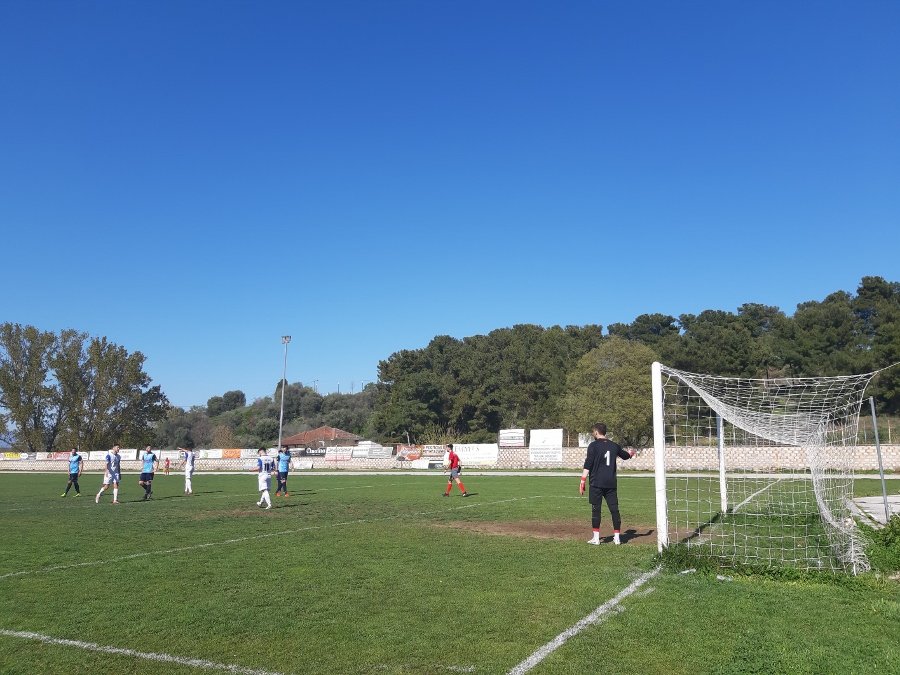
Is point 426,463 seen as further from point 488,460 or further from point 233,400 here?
point 233,400

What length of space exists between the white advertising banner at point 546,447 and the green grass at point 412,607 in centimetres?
3434

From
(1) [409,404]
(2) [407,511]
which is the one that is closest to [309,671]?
(2) [407,511]

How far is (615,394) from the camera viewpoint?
55.7 meters

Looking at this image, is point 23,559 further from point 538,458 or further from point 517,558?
point 538,458

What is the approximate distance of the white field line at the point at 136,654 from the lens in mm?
5293

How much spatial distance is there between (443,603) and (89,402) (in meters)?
81.2

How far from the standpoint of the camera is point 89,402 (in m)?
76.7

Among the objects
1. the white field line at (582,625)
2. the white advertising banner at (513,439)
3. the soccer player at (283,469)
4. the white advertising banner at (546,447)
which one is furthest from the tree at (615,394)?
the white field line at (582,625)

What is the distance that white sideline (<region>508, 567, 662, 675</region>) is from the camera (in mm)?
5316

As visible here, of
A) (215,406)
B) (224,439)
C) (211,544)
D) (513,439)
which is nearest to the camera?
(211,544)

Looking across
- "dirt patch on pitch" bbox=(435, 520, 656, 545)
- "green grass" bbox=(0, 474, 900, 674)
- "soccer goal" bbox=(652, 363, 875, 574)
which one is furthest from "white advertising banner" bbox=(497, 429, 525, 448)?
"green grass" bbox=(0, 474, 900, 674)

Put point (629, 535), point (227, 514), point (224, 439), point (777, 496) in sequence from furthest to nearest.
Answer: point (224, 439)
point (777, 496)
point (227, 514)
point (629, 535)

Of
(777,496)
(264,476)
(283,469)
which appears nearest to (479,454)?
(283,469)

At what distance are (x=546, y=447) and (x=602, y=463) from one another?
36.4 m
